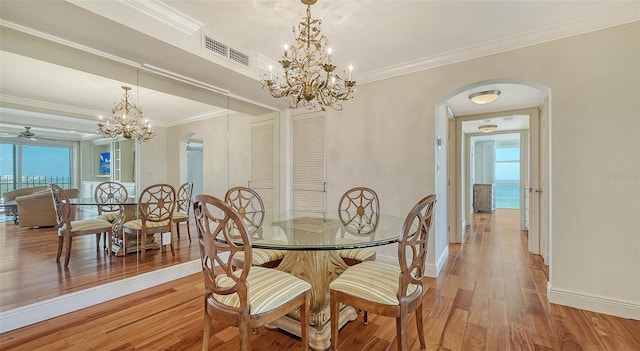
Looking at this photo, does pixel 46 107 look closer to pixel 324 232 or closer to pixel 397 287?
pixel 324 232

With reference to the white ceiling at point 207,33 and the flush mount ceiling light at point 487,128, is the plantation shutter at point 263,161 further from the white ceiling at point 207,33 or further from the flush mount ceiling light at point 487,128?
the flush mount ceiling light at point 487,128

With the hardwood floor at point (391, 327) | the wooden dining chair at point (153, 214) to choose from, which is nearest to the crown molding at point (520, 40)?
the hardwood floor at point (391, 327)

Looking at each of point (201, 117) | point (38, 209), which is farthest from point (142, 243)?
point (201, 117)

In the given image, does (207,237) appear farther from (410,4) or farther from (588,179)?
(588,179)

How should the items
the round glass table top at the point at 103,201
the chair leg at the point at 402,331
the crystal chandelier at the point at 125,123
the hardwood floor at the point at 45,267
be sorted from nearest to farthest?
the chair leg at the point at 402,331, the hardwood floor at the point at 45,267, the round glass table top at the point at 103,201, the crystal chandelier at the point at 125,123

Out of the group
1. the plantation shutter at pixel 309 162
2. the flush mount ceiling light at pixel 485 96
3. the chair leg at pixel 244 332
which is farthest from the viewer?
the plantation shutter at pixel 309 162

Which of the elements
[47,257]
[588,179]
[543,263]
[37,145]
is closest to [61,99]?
[37,145]

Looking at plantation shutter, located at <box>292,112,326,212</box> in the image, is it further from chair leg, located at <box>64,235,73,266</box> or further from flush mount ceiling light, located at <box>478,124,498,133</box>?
flush mount ceiling light, located at <box>478,124,498,133</box>

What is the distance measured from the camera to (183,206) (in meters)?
3.20

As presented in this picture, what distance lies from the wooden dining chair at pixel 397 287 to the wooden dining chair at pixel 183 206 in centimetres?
231

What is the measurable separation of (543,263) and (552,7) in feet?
9.97

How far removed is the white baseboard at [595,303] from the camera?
7.04 feet

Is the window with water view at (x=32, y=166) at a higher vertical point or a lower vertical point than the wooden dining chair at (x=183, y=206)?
higher

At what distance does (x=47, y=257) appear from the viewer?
231 cm
